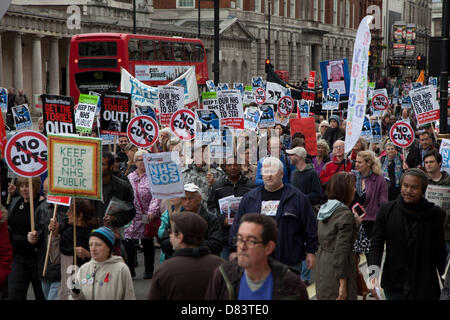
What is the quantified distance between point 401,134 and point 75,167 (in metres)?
6.57

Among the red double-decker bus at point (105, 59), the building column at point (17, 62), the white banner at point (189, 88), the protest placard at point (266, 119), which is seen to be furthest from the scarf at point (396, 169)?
the building column at point (17, 62)

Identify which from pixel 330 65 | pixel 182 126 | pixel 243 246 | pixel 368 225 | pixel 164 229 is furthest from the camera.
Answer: pixel 330 65

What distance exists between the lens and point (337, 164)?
9898 millimetres

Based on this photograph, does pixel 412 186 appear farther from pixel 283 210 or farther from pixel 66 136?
pixel 66 136

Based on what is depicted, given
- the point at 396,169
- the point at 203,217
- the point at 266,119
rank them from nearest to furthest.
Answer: the point at 203,217
the point at 396,169
the point at 266,119

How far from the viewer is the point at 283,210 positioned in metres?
6.27

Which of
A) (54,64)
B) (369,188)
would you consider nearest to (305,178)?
(369,188)

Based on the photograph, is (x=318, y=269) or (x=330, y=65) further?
(x=330, y=65)

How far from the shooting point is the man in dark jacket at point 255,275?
13.2 feet

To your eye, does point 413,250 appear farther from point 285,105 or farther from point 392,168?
point 285,105

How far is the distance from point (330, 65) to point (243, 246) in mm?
16083

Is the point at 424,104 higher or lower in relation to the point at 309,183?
higher

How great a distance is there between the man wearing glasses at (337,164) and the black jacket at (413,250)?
4170 millimetres

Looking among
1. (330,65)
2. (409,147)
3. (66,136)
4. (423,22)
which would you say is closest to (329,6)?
(423,22)
